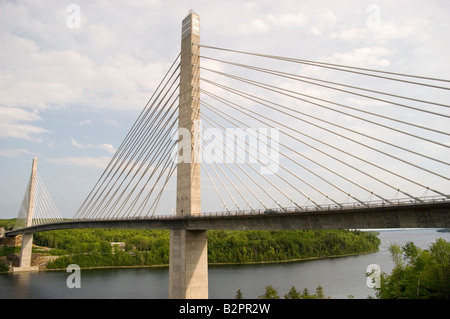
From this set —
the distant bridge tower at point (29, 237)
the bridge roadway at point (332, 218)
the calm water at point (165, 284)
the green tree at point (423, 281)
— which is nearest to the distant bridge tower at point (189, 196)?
the bridge roadway at point (332, 218)

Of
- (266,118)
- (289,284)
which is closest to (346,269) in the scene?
(289,284)

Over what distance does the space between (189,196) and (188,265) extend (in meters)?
5.54

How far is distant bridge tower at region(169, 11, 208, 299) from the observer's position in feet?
92.8

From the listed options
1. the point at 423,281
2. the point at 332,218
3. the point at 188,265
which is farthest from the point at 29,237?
the point at 423,281

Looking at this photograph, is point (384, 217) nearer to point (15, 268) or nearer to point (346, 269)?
point (346, 269)

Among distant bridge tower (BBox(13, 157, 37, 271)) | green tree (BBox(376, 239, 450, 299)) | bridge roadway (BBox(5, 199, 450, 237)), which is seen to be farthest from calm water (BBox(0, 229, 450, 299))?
bridge roadway (BBox(5, 199, 450, 237))

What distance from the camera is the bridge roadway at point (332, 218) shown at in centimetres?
1621

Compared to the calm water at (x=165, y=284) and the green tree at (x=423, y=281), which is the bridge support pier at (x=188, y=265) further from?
the green tree at (x=423, y=281)

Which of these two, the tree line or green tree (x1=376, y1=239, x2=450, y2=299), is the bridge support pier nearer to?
green tree (x1=376, y1=239, x2=450, y2=299)

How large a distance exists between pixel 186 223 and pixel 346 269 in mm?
46328

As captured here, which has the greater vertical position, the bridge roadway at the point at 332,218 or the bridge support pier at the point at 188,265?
the bridge roadway at the point at 332,218
